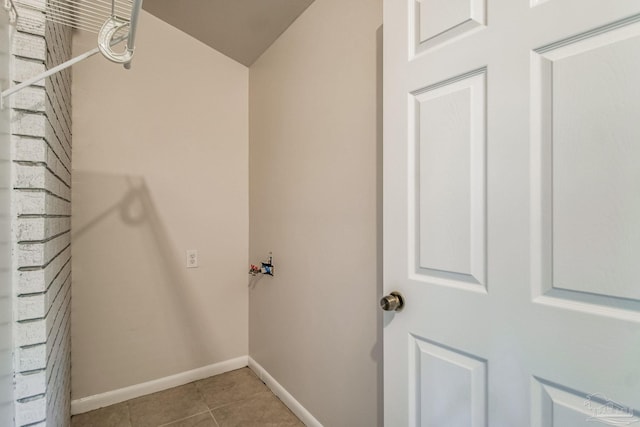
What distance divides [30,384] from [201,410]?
127 centimetres

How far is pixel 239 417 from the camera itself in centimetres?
188

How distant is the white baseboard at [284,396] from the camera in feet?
5.81

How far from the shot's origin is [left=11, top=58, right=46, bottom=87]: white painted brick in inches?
34.7

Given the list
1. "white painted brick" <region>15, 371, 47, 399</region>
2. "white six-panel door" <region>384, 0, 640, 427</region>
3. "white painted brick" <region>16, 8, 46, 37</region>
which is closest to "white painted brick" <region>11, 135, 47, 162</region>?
"white painted brick" <region>16, 8, 46, 37</region>

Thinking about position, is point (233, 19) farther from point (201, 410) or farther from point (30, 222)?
point (201, 410)

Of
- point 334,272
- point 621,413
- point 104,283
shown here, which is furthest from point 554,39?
point 104,283

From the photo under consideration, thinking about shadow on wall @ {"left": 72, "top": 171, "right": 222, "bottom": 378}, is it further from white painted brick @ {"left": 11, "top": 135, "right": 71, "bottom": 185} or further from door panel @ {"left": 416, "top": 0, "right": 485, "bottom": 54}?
door panel @ {"left": 416, "top": 0, "right": 485, "bottom": 54}

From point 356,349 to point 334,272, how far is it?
1.25 ft

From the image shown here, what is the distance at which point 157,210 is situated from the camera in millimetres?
2170

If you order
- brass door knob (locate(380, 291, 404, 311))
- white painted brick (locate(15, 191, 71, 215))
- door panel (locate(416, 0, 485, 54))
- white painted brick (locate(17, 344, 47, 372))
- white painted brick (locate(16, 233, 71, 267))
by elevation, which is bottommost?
white painted brick (locate(17, 344, 47, 372))

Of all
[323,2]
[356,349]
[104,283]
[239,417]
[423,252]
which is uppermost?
[323,2]

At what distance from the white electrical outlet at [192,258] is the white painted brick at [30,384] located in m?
1.35

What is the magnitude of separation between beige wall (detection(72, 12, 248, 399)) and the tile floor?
0.15 meters

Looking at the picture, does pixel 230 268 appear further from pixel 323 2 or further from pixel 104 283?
pixel 323 2
